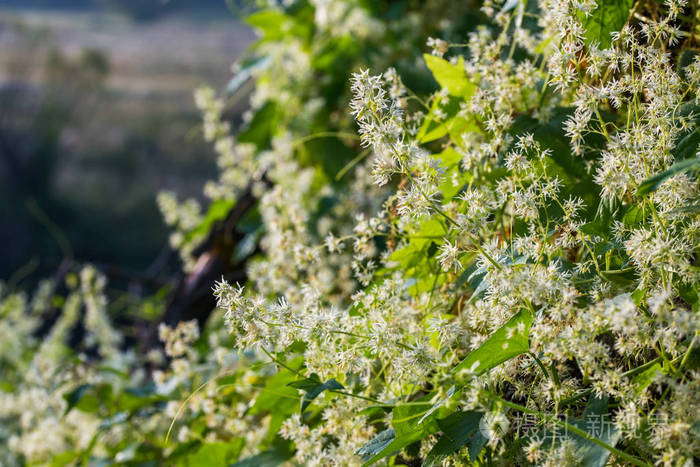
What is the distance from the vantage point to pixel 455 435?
0.38 metres

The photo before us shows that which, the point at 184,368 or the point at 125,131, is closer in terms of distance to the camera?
the point at 184,368

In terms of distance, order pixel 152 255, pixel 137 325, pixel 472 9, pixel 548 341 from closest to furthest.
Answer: pixel 548 341, pixel 472 9, pixel 137 325, pixel 152 255

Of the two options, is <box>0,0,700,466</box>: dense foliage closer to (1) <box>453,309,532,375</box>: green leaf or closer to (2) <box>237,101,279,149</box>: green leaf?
(1) <box>453,309,532,375</box>: green leaf

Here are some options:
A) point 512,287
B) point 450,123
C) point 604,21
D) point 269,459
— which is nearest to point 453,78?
point 450,123

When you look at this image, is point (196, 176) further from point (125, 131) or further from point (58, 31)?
point (58, 31)

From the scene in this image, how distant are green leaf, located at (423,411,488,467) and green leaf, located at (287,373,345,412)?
72 mm

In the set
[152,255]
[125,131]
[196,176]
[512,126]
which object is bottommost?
[152,255]

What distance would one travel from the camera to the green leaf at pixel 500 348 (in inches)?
13.8

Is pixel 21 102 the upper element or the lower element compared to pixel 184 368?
lower

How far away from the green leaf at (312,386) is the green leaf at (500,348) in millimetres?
82

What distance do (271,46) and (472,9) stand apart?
40cm

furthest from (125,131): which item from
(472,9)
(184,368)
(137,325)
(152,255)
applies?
(184,368)

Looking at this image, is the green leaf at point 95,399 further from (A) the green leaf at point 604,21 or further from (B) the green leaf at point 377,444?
(A) the green leaf at point 604,21

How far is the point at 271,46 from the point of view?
1188mm
